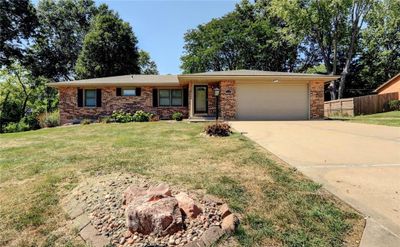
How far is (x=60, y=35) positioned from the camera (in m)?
30.8

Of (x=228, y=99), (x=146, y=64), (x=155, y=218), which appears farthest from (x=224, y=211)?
(x=146, y=64)

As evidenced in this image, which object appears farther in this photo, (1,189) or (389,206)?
(1,189)

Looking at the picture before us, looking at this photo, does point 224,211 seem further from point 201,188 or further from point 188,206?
point 201,188

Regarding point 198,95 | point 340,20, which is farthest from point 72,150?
point 340,20

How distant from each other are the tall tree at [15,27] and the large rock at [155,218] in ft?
93.2

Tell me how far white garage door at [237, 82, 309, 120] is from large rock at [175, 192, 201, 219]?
12250 millimetres

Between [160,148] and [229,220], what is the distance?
3.76m

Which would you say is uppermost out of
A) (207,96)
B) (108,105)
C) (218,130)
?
(207,96)

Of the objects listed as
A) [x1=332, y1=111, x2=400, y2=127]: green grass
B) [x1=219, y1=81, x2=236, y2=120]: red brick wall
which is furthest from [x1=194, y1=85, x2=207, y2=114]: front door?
[x1=332, y1=111, x2=400, y2=127]: green grass

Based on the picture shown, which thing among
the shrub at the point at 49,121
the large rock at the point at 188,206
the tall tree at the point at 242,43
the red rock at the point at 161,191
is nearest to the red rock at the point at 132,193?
the red rock at the point at 161,191

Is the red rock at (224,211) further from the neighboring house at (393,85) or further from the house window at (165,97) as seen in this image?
the neighboring house at (393,85)

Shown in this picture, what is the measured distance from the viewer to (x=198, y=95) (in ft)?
53.5

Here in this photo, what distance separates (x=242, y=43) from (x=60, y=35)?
65.6ft

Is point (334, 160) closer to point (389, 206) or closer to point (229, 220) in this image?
point (389, 206)
